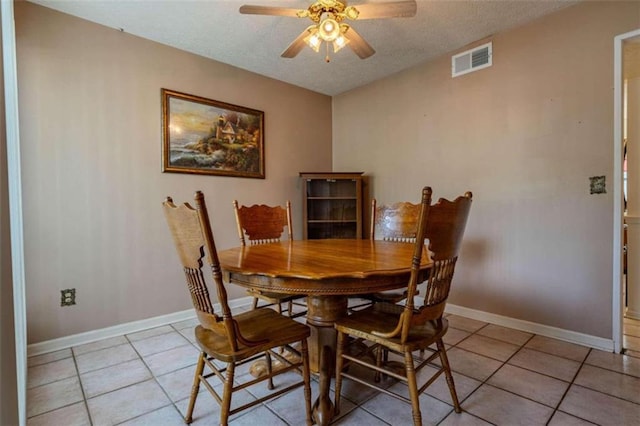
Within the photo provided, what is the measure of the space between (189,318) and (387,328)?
88.1 inches

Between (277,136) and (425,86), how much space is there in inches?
67.2

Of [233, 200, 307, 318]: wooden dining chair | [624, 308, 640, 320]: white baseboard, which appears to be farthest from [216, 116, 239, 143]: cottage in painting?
[624, 308, 640, 320]: white baseboard

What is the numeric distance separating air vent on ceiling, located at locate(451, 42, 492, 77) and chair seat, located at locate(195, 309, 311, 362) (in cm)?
280

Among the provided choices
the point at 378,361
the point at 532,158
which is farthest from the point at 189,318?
the point at 532,158

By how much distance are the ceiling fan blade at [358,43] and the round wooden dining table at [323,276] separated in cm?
138

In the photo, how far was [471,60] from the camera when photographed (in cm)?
296

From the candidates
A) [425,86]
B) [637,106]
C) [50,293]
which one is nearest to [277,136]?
[425,86]

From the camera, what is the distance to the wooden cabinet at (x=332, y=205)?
378cm

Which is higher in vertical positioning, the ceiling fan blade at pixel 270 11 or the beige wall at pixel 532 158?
the ceiling fan blade at pixel 270 11

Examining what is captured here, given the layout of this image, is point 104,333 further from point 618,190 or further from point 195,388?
point 618,190

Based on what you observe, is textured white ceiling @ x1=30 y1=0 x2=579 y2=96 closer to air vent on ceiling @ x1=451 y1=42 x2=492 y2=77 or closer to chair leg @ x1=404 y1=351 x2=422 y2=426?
air vent on ceiling @ x1=451 y1=42 x2=492 y2=77

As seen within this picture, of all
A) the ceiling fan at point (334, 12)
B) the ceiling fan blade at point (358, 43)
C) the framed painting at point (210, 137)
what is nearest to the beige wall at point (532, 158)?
the ceiling fan blade at point (358, 43)

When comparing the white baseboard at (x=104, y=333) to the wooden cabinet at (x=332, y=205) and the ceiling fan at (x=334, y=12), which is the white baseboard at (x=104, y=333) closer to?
the wooden cabinet at (x=332, y=205)

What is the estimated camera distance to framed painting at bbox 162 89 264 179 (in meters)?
2.94
